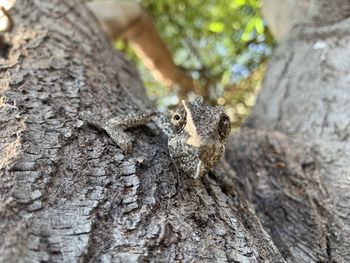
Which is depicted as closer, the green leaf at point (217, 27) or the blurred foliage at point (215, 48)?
the green leaf at point (217, 27)

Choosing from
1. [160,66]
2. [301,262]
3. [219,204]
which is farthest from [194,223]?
[160,66]

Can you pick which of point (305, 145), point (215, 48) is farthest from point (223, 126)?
point (215, 48)

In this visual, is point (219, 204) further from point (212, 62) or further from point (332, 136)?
point (212, 62)

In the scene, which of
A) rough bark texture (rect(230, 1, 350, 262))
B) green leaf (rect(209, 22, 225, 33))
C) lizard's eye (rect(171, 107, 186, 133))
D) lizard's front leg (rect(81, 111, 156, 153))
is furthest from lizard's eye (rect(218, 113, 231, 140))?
green leaf (rect(209, 22, 225, 33))

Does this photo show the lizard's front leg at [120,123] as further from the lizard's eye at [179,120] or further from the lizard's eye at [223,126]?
the lizard's eye at [223,126]

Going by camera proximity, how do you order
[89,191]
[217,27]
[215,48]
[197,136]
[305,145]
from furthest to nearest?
[215,48] → [217,27] → [305,145] → [197,136] → [89,191]

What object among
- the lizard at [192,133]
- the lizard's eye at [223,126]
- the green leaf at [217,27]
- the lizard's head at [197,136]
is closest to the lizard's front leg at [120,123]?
the lizard at [192,133]

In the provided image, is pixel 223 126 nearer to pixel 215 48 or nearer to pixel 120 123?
pixel 120 123
